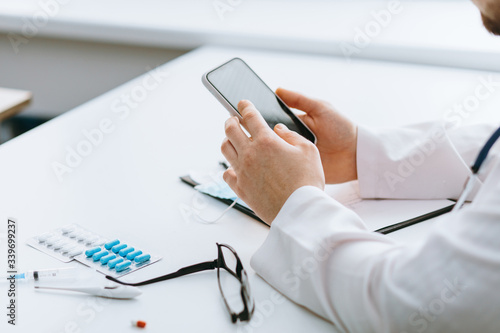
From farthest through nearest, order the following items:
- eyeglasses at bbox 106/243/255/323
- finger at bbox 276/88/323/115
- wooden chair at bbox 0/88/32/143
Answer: wooden chair at bbox 0/88/32/143, finger at bbox 276/88/323/115, eyeglasses at bbox 106/243/255/323

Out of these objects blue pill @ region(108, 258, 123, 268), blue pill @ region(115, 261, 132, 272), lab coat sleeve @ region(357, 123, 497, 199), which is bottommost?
lab coat sleeve @ region(357, 123, 497, 199)

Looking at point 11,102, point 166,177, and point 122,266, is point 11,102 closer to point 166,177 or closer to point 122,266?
point 166,177

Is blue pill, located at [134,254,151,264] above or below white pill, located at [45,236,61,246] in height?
below

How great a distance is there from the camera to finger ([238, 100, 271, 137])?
2.95 feet

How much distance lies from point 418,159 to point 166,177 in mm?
463

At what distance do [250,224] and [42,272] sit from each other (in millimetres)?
324

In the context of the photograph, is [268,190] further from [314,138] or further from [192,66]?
[192,66]

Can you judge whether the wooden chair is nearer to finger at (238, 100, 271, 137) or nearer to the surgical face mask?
the surgical face mask

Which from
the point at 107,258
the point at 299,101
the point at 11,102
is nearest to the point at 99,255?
the point at 107,258

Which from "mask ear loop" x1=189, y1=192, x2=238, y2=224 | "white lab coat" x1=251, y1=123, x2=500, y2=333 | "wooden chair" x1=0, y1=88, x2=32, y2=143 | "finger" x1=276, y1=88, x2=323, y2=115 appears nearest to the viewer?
"white lab coat" x1=251, y1=123, x2=500, y2=333

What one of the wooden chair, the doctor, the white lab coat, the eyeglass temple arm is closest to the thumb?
the doctor

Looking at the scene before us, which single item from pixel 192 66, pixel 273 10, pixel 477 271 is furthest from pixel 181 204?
pixel 273 10

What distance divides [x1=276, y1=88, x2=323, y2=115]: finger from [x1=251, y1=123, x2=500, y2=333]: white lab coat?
0.33 m

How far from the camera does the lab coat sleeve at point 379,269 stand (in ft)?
1.91
